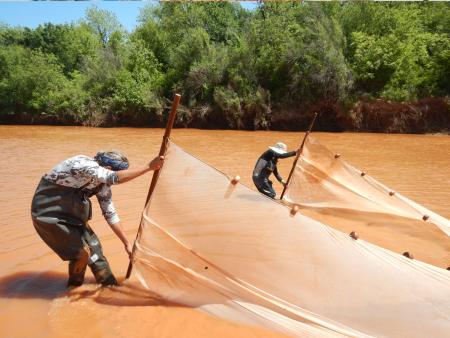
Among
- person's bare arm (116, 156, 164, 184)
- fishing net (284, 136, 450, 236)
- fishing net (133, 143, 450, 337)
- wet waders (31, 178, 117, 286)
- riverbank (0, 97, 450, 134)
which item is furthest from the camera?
riverbank (0, 97, 450, 134)

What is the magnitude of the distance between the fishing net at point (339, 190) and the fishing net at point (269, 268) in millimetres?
2675

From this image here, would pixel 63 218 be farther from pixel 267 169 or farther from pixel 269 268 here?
pixel 267 169

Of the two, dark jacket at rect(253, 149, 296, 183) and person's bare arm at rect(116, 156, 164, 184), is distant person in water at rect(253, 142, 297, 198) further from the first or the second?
person's bare arm at rect(116, 156, 164, 184)

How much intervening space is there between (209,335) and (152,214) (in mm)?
1135

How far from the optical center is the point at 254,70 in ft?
85.0

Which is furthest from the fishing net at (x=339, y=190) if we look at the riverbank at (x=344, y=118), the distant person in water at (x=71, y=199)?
the riverbank at (x=344, y=118)

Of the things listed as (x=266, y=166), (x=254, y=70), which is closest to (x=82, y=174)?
(x=266, y=166)

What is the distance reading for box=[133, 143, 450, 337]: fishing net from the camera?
2.89m

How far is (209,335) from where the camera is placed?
10.8ft

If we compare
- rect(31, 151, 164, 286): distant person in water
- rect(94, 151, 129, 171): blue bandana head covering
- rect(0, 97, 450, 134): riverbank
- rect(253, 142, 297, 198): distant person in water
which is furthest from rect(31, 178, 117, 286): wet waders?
rect(0, 97, 450, 134): riverbank

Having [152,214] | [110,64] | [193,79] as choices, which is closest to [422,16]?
[193,79]

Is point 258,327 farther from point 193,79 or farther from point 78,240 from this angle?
point 193,79

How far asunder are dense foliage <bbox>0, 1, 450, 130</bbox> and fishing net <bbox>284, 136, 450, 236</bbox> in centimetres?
1752

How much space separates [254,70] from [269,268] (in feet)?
78.2
